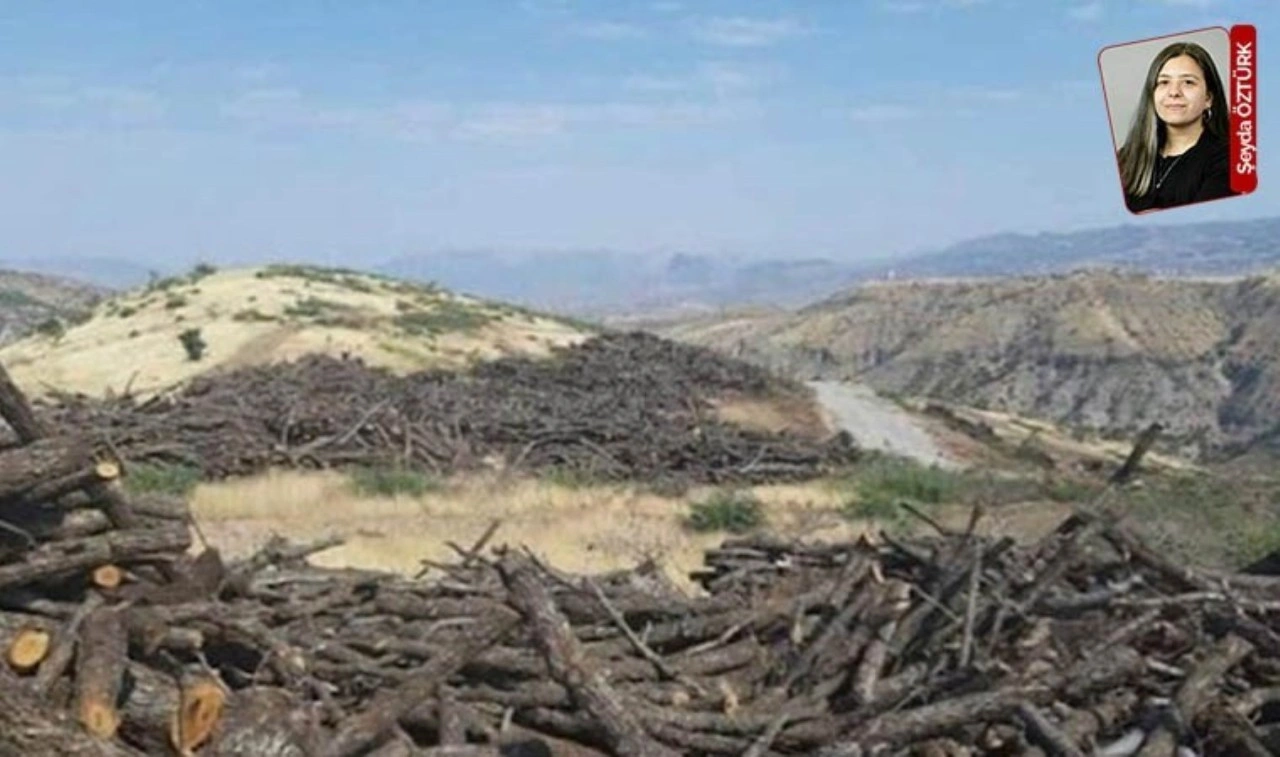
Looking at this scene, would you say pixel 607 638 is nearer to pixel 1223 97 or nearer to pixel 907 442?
pixel 1223 97

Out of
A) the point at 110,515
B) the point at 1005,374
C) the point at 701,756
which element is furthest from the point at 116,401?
the point at 1005,374

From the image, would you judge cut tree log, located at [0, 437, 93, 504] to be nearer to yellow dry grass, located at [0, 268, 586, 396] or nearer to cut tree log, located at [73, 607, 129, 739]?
cut tree log, located at [73, 607, 129, 739]

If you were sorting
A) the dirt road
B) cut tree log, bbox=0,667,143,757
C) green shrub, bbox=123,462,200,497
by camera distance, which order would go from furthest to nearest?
the dirt road, green shrub, bbox=123,462,200,497, cut tree log, bbox=0,667,143,757

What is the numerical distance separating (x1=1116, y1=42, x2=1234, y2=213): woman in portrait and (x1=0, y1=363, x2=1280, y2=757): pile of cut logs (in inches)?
103

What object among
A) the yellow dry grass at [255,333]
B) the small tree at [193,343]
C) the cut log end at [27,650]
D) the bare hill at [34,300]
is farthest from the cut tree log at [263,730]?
the bare hill at [34,300]

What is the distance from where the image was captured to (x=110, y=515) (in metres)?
7.31

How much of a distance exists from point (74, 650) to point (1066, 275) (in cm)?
12222

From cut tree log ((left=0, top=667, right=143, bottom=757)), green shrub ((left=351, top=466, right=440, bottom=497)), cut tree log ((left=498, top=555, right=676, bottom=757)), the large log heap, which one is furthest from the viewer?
the large log heap

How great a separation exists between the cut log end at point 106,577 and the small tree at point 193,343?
113ft

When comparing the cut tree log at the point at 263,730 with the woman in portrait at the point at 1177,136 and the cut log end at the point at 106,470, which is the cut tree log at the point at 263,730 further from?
the woman in portrait at the point at 1177,136

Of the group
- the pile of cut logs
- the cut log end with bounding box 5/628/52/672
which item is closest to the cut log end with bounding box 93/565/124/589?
the pile of cut logs

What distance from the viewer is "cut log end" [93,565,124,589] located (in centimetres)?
702

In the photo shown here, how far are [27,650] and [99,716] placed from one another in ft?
2.05

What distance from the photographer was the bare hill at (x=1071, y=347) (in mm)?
83938
